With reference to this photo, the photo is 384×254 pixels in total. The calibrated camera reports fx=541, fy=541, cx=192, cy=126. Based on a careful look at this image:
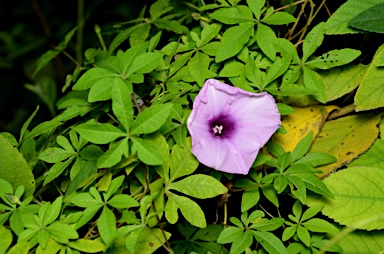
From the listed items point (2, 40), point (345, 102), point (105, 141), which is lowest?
point (2, 40)

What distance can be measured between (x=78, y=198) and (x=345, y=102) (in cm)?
75

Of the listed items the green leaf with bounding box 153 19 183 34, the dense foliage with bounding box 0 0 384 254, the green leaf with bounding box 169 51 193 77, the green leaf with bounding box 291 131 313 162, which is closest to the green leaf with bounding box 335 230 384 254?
the dense foliage with bounding box 0 0 384 254

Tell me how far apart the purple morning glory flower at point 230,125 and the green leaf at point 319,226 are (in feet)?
0.62

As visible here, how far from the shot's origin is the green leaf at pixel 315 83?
1.24 meters

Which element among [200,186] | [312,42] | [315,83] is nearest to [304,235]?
[200,186]

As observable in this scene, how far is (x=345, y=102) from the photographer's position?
1426 mm

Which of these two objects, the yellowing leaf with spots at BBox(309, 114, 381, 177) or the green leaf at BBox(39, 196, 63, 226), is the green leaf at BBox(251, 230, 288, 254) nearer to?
the yellowing leaf with spots at BBox(309, 114, 381, 177)

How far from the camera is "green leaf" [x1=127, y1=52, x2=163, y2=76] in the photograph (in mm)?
1186

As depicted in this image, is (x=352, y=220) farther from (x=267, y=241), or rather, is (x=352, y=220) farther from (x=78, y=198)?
(x=78, y=198)

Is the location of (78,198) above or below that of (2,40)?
above

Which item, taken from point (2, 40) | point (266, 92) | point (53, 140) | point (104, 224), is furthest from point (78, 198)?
point (2, 40)

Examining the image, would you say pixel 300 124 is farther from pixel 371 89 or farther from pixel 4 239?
pixel 4 239

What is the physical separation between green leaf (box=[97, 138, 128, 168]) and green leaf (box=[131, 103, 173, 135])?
0.10 ft

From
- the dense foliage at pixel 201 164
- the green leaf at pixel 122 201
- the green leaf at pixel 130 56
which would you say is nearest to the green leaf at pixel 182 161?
the dense foliage at pixel 201 164
